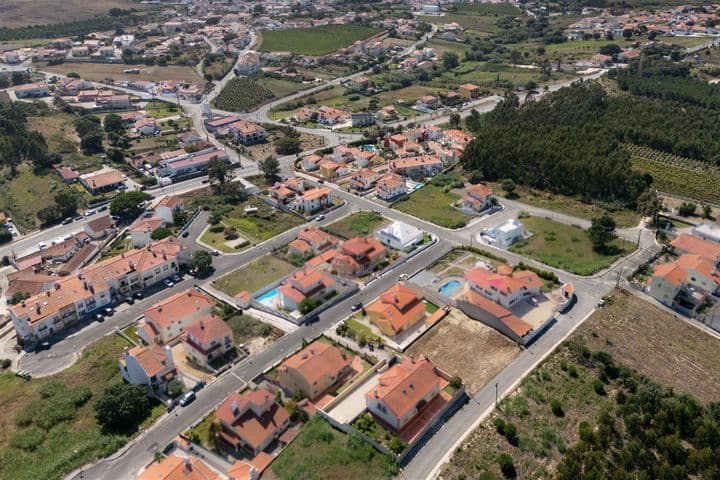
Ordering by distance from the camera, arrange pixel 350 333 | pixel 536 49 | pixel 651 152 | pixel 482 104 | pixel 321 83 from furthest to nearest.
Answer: pixel 536 49 → pixel 321 83 → pixel 482 104 → pixel 651 152 → pixel 350 333

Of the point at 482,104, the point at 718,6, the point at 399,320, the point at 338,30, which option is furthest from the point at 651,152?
the point at 718,6

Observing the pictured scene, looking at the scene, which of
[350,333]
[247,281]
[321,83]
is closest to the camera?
[350,333]

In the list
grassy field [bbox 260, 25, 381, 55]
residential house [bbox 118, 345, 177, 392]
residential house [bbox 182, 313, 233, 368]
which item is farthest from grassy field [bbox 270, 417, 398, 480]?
grassy field [bbox 260, 25, 381, 55]

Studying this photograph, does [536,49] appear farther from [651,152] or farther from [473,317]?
[473,317]

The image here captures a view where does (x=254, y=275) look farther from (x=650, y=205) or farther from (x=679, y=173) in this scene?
(x=679, y=173)

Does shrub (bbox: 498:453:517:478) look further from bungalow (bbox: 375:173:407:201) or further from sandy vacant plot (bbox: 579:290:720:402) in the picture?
bungalow (bbox: 375:173:407:201)

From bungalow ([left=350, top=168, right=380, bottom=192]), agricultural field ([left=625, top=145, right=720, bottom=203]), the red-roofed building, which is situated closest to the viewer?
the red-roofed building
